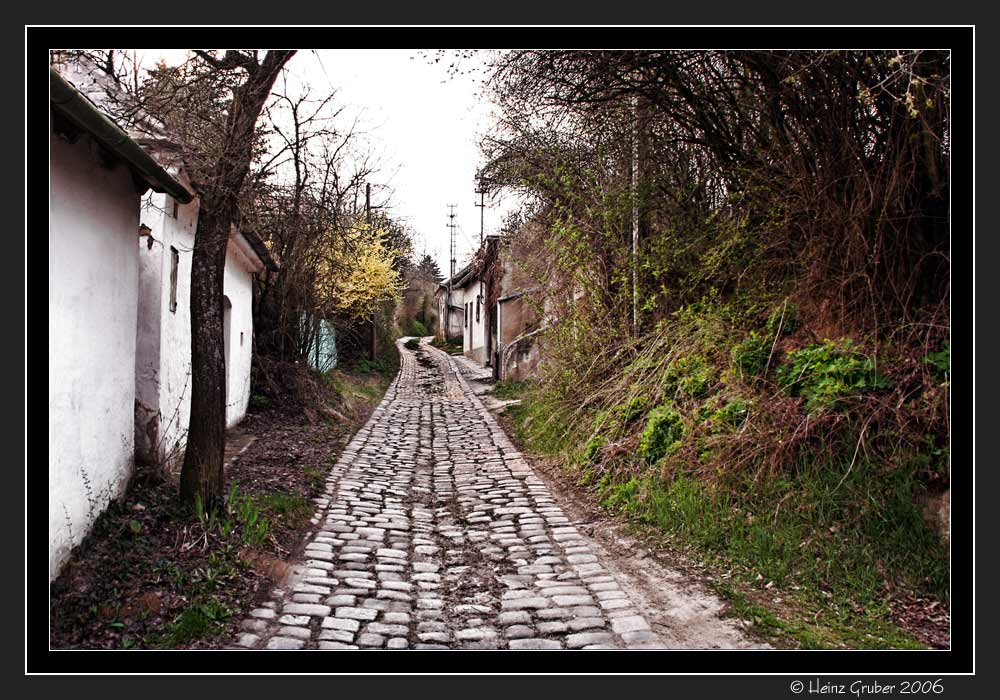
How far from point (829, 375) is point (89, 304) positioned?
5.31m

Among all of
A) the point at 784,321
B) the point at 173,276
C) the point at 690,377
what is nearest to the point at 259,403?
the point at 173,276

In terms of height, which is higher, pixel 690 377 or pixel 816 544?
pixel 690 377

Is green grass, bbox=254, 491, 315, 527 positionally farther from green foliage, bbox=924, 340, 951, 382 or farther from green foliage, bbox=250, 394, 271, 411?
green foliage, bbox=250, 394, 271, 411

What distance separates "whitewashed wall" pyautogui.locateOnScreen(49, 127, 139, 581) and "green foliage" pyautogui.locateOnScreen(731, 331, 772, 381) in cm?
519

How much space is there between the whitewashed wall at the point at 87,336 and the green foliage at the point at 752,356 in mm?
5190

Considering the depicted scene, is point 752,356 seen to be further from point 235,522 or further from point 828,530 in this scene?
point 235,522

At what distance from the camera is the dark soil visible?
3.88 m

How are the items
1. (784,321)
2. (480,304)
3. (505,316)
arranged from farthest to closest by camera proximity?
(480,304)
(505,316)
(784,321)

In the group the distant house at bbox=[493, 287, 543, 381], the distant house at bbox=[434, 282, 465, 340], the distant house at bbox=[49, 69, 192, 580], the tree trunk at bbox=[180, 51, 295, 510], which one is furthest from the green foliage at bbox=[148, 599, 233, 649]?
the distant house at bbox=[434, 282, 465, 340]

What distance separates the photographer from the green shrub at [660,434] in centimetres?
698

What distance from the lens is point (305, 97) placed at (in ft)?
28.9

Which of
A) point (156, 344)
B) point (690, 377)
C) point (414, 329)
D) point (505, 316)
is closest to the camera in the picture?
point (156, 344)

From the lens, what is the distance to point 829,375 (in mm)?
5324
